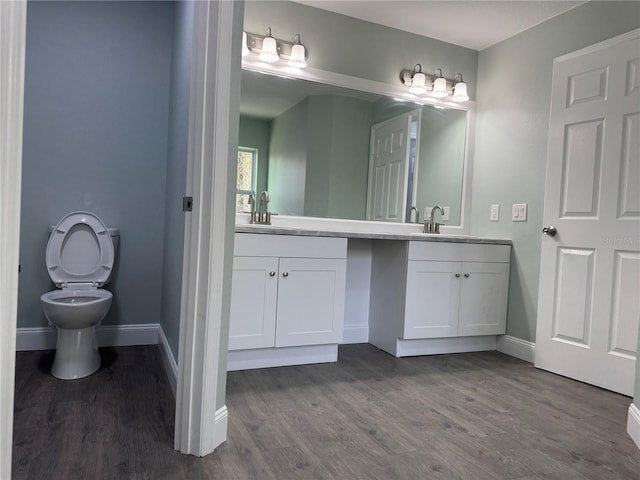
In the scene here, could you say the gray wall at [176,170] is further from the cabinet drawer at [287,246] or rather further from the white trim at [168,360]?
the cabinet drawer at [287,246]

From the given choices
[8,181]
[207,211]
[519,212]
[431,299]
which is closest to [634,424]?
[431,299]

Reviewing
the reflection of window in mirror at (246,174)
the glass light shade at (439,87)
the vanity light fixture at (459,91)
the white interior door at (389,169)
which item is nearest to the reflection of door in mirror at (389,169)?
the white interior door at (389,169)

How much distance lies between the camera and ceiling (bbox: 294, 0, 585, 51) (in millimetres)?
2836

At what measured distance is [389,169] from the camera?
3229 mm

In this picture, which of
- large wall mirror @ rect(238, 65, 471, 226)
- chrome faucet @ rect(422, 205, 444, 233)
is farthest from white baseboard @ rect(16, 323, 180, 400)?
chrome faucet @ rect(422, 205, 444, 233)

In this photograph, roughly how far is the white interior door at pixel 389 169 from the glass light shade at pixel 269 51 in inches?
34.2

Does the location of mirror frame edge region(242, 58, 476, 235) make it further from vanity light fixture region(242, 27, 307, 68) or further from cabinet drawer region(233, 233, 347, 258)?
cabinet drawer region(233, 233, 347, 258)

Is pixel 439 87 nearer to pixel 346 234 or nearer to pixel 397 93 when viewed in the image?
pixel 397 93

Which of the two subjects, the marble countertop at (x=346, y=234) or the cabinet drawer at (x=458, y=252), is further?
the cabinet drawer at (x=458, y=252)

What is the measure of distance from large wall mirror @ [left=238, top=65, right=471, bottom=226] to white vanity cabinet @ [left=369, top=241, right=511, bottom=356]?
0.49 meters

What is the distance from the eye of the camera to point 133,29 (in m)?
2.79

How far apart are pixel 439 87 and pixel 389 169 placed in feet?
2.47

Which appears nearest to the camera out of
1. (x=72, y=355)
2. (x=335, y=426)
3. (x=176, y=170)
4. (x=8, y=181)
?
(x=8, y=181)

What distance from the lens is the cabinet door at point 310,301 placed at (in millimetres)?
2510
